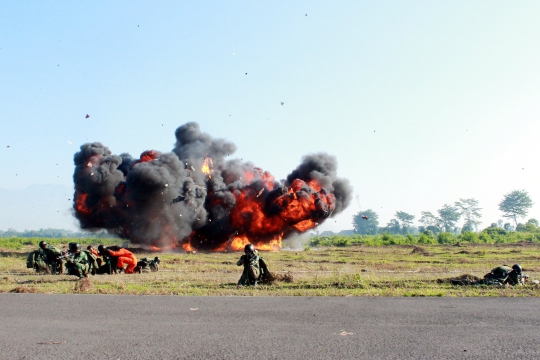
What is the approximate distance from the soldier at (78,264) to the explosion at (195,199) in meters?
30.4

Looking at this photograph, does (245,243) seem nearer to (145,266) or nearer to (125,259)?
(145,266)

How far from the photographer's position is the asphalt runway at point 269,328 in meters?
8.00

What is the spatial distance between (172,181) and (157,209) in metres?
3.56

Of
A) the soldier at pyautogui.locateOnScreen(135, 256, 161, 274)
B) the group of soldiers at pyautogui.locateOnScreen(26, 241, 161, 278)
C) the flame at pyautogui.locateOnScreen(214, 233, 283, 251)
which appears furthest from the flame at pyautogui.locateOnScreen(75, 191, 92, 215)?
the soldier at pyautogui.locateOnScreen(135, 256, 161, 274)

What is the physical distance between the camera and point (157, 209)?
177 feet

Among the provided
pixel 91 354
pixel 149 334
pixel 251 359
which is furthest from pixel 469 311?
pixel 91 354

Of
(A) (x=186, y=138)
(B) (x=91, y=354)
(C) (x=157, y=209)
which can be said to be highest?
(A) (x=186, y=138)

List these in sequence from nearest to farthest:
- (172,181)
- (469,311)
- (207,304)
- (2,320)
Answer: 1. (2,320)
2. (469,311)
3. (207,304)
4. (172,181)

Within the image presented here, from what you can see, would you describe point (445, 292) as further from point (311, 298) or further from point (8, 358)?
point (8, 358)

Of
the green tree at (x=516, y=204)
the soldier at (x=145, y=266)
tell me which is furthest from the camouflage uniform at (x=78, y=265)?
the green tree at (x=516, y=204)

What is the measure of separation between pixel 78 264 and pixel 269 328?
1354 centimetres

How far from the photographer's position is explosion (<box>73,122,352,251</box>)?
53.8 m

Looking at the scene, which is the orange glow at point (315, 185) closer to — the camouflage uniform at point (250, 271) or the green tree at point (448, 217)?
the camouflage uniform at point (250, 271)

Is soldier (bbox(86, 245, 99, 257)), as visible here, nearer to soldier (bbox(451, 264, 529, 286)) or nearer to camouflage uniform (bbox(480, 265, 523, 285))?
soldier (bbox(451, 264, 529, 286))
